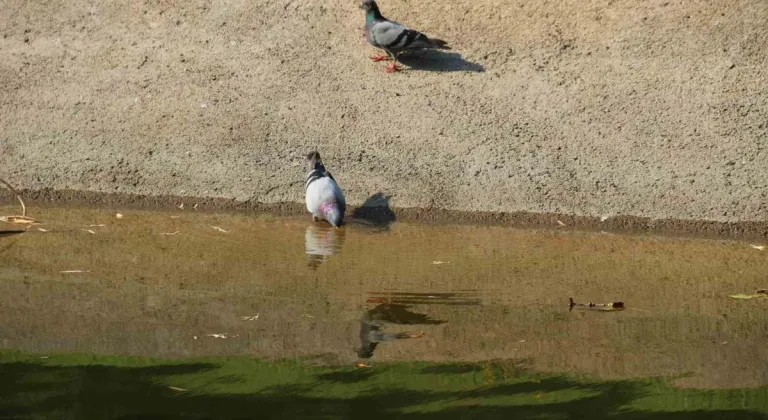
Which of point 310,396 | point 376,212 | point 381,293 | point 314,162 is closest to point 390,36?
point 314,162

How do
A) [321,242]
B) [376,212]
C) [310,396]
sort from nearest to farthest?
[310,396] < [321,242] < [376,212]

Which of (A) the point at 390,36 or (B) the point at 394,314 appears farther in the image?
(A) the point at 390,36

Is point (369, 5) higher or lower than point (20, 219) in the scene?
higher

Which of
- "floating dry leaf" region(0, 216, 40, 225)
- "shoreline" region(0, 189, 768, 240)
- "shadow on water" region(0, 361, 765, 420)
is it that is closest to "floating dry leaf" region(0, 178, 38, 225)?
"floating dry leaf" region(0, 216, 40, 225)

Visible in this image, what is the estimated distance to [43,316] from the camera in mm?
7508

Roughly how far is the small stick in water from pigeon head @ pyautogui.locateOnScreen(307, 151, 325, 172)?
123 inches

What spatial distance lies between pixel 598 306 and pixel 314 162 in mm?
3349

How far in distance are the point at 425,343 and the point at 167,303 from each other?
6.07 ft

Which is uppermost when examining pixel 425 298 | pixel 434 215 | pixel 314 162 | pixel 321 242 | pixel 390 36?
pixel 390 36

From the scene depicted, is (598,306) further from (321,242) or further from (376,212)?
(376,212)

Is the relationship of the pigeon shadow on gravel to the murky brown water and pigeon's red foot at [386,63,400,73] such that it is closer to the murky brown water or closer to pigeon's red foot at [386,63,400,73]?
pigeon's red foot at [386,63,400,73]

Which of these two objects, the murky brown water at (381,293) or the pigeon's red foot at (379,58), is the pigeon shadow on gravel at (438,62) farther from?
the murky brown water at (381,293)

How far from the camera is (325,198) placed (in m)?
9.82

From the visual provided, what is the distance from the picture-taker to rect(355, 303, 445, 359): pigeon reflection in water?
7159 millimetres
